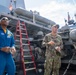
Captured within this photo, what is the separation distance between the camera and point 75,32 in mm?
5098

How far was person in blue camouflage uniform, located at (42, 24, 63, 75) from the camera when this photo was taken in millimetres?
5148

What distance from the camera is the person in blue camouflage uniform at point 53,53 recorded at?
515 cm

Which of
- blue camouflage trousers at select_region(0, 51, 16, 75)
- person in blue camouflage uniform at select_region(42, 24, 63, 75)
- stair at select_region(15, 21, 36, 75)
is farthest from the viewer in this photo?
stair at select_region(15, 21, 36, 75)

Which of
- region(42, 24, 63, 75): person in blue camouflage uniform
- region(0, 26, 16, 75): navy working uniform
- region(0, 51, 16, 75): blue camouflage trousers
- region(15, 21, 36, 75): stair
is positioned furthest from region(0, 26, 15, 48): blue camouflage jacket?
region(15, 21, 36, 75): stair

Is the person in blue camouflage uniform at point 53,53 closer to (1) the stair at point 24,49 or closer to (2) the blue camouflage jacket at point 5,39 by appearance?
(1) the stair at point 24,49

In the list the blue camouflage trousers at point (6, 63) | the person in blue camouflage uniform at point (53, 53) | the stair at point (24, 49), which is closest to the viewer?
the blue camouflage trousers at point (6, 63)

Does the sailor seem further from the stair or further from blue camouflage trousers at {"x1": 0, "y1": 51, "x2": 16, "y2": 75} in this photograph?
the stair

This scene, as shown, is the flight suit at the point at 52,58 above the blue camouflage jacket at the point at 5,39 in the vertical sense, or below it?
below

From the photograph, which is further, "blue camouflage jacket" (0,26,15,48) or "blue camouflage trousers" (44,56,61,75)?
"blue camouflage trousers" (44,56,61,75)

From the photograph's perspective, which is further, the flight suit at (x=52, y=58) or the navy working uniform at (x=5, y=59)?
the flight suit at (x=52, y=58)

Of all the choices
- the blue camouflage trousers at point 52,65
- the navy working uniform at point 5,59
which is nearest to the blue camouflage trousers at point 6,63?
the navy working uniform at point 5,59

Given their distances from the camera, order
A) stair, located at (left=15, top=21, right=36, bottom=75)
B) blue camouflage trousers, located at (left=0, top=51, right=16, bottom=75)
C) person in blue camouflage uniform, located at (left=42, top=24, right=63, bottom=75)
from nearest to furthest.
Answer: blue camouflage trousers, located at (left=0, top=51, right=16, bottom=75) → person in blue camouflage uniform, located at (left=42, top=24, right=63, bottom=75) → stair, located at (left=15, top=21, right=36, bottom=75)

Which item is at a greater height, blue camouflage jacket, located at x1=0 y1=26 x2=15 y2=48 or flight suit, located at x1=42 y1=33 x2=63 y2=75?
blue camouflage jacket, located at x1=0 y1=26 x2=15 y2=48

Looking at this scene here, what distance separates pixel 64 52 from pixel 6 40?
6.66 ft
